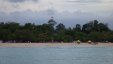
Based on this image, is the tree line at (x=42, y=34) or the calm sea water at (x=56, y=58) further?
the tree line at (x=42, y=34)

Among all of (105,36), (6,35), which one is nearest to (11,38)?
(6,35)

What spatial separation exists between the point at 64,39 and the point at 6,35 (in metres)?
13.5

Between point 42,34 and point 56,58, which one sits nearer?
point 56,58

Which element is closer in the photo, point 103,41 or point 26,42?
point 26,42

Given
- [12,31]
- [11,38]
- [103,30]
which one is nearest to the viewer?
[11,38]

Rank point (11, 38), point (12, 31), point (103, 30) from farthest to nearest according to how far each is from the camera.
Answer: point (103, 30)
point (12, 31)
point (11, 38)

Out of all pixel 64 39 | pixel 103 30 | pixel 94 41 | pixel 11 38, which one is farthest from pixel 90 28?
pixel 11 38

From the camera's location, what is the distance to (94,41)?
351 ft

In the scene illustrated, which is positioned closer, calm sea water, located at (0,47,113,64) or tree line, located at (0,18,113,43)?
calm sea water, located at (0,47,113,64)

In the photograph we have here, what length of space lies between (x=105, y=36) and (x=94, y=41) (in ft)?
11.0

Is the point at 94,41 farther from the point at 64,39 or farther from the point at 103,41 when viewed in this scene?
the point at 64,39

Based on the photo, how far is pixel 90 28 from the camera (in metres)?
120

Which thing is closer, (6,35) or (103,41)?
(6,35)

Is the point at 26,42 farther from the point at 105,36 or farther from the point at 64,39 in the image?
the point at 105,36
